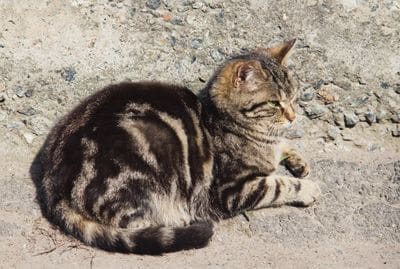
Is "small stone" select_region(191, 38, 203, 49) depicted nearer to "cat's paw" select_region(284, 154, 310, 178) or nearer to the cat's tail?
"cat's paw" select_region(284, 154, 310, 178)

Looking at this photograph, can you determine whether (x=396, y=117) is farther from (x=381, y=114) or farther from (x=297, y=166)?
(x=297, y=166)

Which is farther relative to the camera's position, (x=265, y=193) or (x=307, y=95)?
(x=307, y=95)

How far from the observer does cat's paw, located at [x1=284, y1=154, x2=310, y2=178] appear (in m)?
3.89

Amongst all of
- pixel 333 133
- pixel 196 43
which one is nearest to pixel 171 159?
pixel 196 43

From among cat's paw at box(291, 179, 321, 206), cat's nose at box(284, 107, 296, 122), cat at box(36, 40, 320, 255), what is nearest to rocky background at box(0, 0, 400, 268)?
cat's paw at box(291, 179, 321, 206)

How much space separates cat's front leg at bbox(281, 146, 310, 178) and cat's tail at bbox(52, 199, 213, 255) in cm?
83

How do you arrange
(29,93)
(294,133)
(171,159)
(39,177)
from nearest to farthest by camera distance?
(171,159) < (39,177) < (29,93) < (294,133)

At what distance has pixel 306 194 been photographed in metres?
3.73

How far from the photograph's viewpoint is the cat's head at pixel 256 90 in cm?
351

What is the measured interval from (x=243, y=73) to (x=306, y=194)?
85 centimetres

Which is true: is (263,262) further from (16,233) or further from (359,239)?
(16,233)

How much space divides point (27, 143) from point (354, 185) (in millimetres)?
2117

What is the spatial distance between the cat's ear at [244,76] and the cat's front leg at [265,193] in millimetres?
545

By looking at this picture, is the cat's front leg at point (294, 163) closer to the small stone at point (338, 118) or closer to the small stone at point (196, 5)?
the small stone at point (338, 118)
